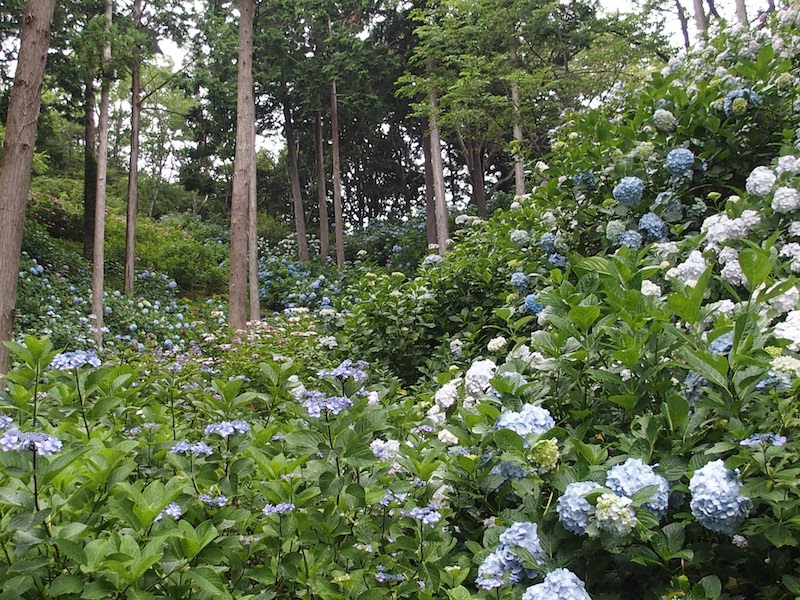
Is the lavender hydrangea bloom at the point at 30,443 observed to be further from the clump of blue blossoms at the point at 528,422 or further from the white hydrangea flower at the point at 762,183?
the white hydrangea flower at the point at 762,183

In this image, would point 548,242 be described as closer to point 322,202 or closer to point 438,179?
point 438,179

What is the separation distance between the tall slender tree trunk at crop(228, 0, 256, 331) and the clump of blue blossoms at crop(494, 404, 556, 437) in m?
8.06

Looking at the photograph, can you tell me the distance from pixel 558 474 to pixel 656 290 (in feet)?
2.80

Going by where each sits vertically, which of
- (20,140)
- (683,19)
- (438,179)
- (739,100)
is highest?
(683,19)

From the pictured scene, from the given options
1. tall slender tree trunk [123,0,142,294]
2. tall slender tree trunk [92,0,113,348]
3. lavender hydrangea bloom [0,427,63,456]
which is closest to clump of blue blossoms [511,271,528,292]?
lavender hydrangea bloom [0,427,63,456]

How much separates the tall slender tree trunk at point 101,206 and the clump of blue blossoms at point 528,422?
29.3 feet

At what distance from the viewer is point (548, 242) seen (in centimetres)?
362

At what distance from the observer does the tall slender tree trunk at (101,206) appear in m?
9.81

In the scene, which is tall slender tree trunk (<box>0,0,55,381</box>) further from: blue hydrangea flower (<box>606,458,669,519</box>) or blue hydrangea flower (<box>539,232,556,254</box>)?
blue hydrangea flower (<box>606,458,669,519</box>)

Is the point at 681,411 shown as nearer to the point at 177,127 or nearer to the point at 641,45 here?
the point at 641,45

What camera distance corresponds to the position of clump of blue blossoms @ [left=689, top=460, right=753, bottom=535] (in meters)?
1.29

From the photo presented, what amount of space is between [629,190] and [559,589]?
7.84 feet

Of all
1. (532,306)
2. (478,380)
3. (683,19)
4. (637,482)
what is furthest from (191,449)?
(683,19)

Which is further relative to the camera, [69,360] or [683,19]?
[683,19]
